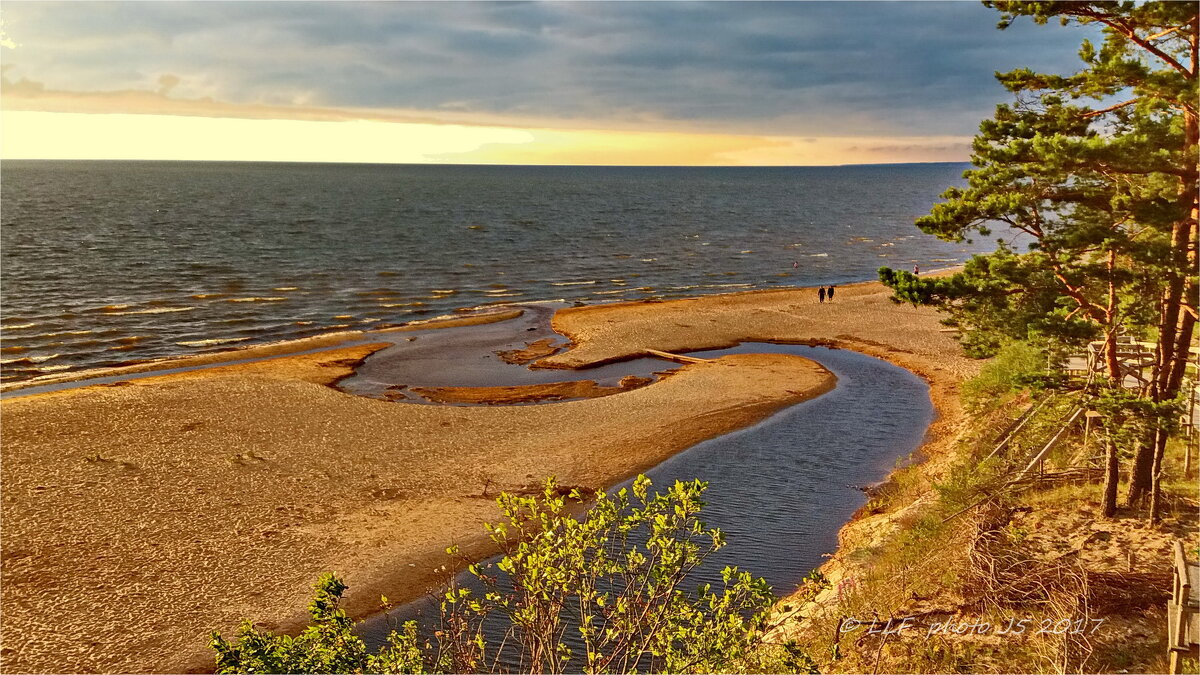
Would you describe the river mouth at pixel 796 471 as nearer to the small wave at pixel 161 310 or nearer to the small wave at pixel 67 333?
the small wave at pixel 67 333

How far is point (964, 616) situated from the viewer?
587 inches

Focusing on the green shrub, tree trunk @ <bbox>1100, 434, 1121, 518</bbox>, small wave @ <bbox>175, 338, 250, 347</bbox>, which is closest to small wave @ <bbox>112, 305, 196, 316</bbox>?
small wave @ <bbox>175, 338, 250, 347</bbox>

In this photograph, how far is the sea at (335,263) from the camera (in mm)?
50125

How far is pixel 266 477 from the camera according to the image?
26188 millimetres

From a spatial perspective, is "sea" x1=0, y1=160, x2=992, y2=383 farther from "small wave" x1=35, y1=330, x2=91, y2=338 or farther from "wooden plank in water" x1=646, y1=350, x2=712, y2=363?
"wooden plank in water" x1=646, y1=350, x2=712, y2=363

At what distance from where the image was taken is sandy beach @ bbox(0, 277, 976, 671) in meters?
18.4

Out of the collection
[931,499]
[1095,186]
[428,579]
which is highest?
[1095,186]

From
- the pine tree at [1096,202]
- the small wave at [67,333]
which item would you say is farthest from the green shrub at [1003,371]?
the small wave at [67,333]

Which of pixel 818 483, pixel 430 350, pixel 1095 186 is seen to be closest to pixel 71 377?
pixel 430 350

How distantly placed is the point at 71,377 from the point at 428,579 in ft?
97.8

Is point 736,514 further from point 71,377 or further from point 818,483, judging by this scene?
point 71,377

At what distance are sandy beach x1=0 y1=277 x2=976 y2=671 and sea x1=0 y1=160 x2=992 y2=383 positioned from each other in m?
11.1

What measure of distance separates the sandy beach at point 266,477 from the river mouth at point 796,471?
1.04m

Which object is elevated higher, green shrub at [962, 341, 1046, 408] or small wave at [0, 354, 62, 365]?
green shrub at [962, 341, 1046, 408]
